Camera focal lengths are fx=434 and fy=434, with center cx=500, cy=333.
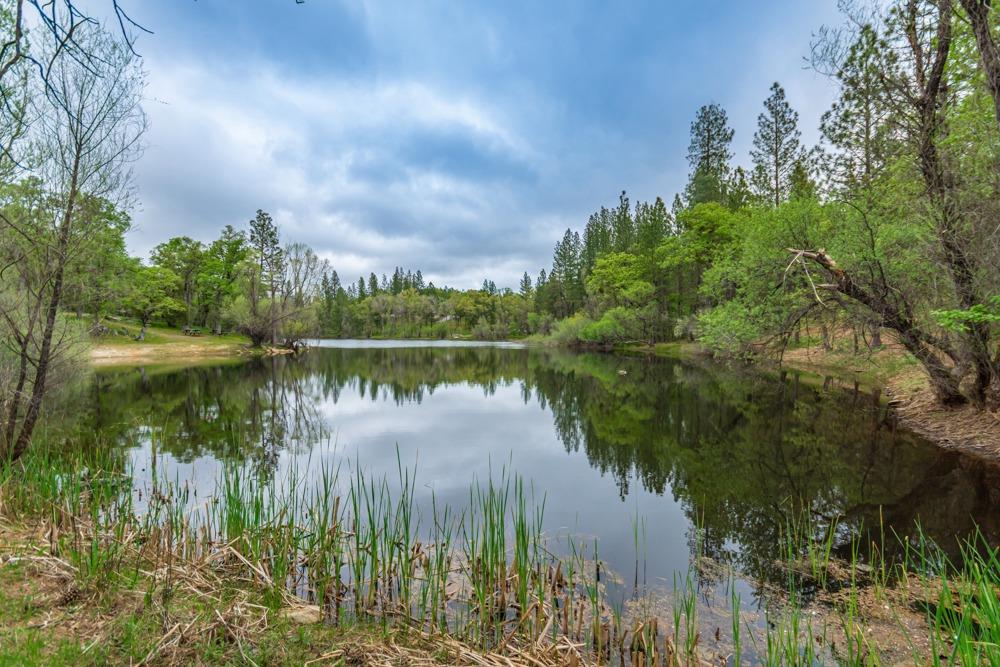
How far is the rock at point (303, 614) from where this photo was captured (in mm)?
3736

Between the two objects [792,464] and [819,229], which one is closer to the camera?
[792,464]

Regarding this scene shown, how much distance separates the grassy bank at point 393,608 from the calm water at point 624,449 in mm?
1128

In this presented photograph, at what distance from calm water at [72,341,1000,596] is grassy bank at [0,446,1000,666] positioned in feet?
3.70

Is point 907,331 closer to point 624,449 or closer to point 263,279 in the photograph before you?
point 624,449

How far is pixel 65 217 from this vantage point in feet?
23.8

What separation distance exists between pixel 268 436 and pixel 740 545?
38.4 feet

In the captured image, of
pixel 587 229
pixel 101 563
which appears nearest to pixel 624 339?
pixel 587 229

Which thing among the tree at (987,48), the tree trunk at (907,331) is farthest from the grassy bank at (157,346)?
the tree at (987,48)

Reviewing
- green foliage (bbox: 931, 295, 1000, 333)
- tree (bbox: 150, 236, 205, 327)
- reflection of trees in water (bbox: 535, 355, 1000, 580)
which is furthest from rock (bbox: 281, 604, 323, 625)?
tree (bbox: 150, 236, 205, 327)

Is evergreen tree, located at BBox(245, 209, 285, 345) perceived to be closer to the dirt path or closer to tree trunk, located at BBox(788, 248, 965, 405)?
the dirt path

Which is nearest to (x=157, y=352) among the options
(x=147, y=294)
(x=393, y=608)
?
(x=147, y=294)

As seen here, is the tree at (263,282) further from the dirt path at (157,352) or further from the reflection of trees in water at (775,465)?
the reflection of trees in water at (775,465)

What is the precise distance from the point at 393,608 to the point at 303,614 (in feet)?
2.70

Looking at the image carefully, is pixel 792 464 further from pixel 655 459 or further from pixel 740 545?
pixel 740 545
